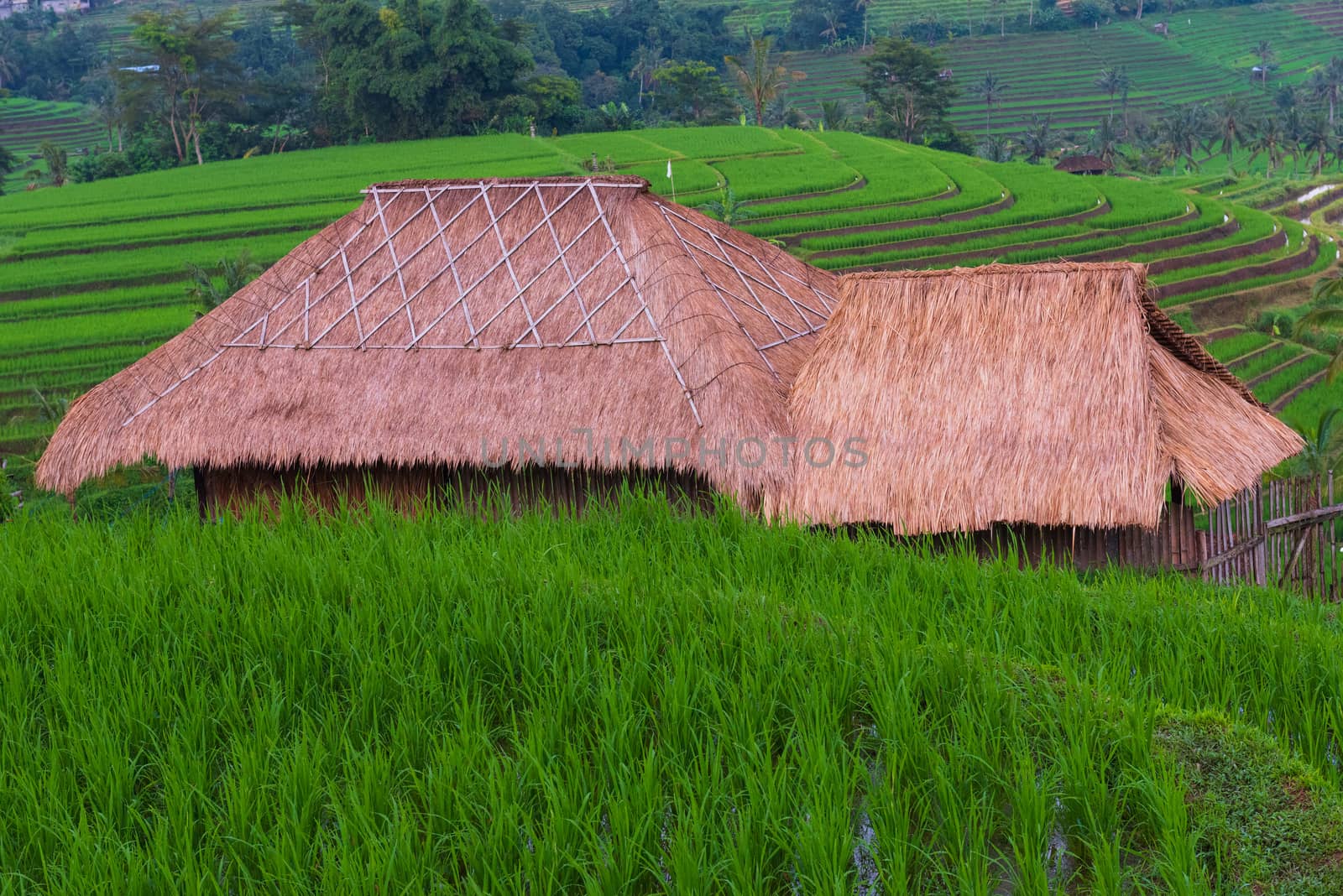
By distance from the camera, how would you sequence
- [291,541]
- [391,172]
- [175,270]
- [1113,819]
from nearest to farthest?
[1113,819], [291,541], [175,270], [391,172]

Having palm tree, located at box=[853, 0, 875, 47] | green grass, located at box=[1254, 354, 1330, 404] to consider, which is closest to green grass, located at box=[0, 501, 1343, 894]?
green grass, located at box=[1254, 354, 1330, 404]

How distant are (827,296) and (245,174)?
75.7ft

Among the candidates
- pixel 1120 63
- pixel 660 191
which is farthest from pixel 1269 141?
pixel 660 191

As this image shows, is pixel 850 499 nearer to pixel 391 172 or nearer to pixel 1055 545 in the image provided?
pixel 1055 545

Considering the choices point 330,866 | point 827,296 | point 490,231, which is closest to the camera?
point 330,866

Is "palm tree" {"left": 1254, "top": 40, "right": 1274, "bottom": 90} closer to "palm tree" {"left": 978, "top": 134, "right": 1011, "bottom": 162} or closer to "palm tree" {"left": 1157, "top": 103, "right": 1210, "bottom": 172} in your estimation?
"palm tree" {"left": 1157, "top": 103, "right": 1210, "bottom": 172}

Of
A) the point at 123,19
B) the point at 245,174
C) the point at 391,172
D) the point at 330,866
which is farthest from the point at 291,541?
the point at 123,19

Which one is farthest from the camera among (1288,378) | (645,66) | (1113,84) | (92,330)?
(1113,84)

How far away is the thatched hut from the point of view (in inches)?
232

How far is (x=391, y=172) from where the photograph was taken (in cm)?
2611

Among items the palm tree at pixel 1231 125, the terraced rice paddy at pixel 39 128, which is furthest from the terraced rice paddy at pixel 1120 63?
the terraced rice paddy at pixel 39 128

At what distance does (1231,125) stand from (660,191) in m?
31.8

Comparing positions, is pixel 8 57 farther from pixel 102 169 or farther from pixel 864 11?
pixel 864 11

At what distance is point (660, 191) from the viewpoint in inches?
893
